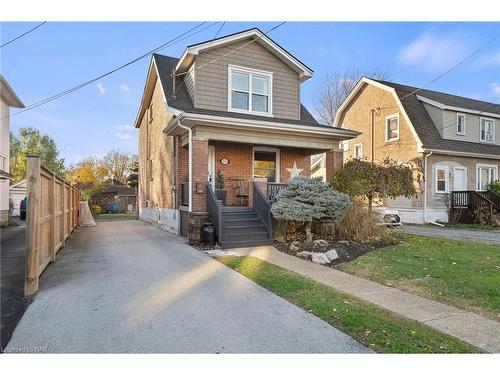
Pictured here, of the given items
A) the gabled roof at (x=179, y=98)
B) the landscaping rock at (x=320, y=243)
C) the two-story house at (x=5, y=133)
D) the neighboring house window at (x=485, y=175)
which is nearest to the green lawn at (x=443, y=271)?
the landscaping rock at (x=320, y=243)

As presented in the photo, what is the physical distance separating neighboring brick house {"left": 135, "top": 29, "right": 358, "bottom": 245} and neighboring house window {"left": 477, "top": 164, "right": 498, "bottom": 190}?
11759mm

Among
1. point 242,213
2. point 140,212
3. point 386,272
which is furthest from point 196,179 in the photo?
point 140,212

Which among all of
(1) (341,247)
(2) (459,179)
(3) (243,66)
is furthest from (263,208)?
(2) (459,179)

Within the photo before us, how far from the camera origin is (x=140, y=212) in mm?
21578

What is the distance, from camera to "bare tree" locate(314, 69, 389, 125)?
30.6 m

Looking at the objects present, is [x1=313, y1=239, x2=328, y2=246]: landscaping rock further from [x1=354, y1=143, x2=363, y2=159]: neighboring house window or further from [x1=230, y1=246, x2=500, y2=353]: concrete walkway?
[x1=354, y1=143, x2=363, y2=159]: neighboring house window

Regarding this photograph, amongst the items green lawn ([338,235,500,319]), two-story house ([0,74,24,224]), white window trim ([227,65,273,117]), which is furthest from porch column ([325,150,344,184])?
two-story house ([0,74,24,224])

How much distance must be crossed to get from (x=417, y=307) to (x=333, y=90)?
28.9 metres

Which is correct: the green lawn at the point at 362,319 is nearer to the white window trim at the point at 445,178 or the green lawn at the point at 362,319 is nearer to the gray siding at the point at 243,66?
the gray siding at the point at 243,66

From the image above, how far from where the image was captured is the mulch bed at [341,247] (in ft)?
27.3

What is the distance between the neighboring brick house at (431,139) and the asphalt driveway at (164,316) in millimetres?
14917

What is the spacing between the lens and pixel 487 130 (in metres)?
20.4

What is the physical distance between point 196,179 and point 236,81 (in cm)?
499
